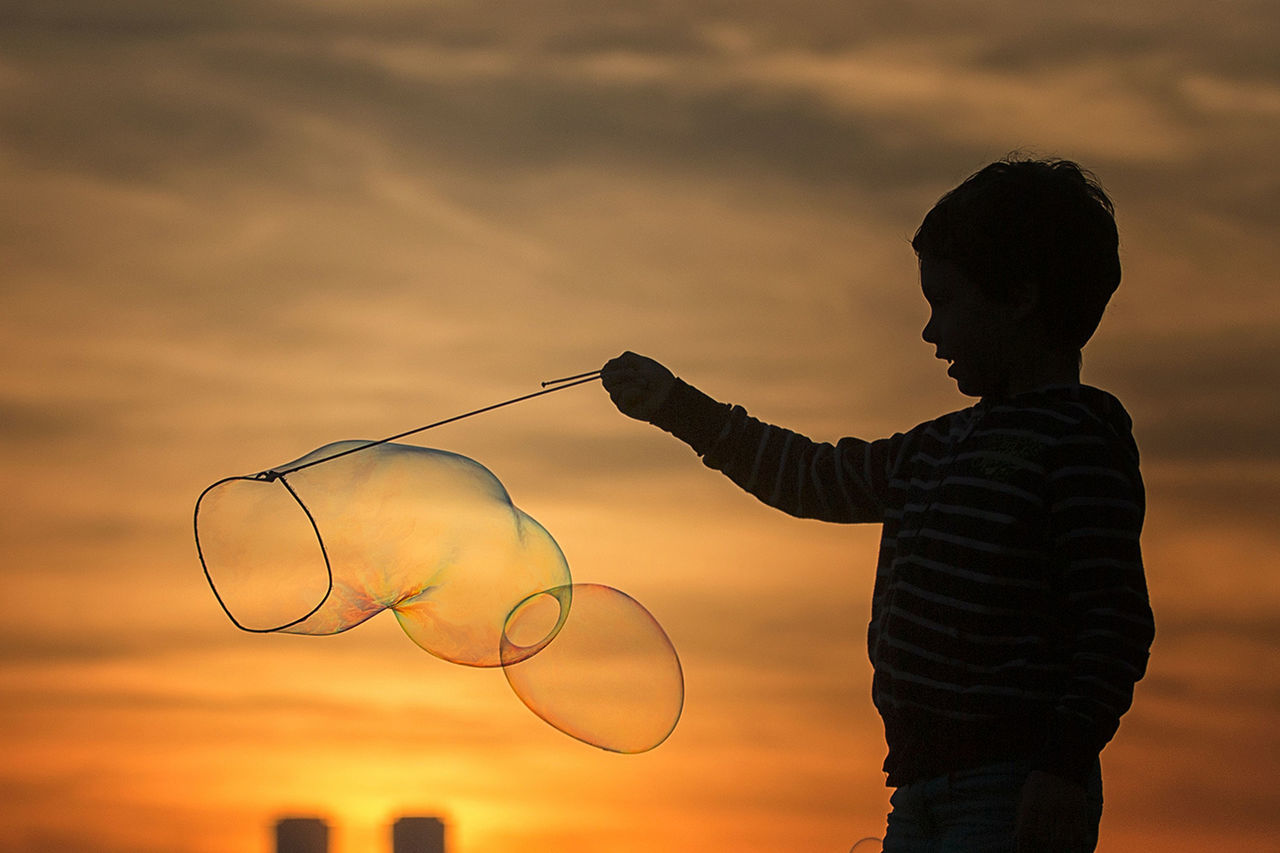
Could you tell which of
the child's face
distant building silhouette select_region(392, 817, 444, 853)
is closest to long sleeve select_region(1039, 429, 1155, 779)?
the child's face

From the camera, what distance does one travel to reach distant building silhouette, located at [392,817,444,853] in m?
85.8

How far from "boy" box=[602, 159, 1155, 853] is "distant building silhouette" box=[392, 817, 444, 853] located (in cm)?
8529

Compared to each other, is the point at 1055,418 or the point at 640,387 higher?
the point at 640,387

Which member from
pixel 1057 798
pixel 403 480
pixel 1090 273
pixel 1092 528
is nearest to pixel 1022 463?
pixel 1092 528

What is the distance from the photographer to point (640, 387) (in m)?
4.25

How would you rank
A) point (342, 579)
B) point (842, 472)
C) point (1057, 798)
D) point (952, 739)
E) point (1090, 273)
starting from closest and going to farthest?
point (1057, 798), point (952, 739), point (1090, 273), point (842, 472), point (342, 579)

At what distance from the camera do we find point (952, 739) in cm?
341

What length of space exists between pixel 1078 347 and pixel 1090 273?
0.18m

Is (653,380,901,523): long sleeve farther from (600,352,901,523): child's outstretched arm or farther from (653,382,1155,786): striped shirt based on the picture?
(653,382,1155,786): striped shirt

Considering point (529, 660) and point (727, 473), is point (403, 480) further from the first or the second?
point (727, 473)

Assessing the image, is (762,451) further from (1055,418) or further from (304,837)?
(304,837)

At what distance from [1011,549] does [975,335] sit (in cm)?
51

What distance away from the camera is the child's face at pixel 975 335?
366cm

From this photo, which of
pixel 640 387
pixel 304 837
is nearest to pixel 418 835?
pixel 304 837
